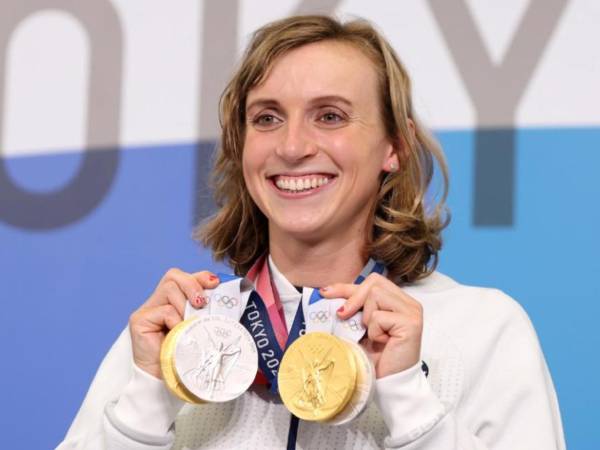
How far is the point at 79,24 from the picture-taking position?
2.45 meters

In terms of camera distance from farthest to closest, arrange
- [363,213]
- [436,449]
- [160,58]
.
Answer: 1. [160,58]
2. [363,213]
3. [436,449]

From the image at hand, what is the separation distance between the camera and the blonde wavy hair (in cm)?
168

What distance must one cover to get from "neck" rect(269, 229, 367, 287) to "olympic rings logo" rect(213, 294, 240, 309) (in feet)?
0.51

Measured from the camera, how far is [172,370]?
1.45 m

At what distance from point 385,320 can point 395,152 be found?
14.8 inches

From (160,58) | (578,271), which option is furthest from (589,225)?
(160,58)

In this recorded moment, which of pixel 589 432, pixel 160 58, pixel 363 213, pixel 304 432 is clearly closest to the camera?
pixel 304 432

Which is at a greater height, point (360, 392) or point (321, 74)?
point (321, 74)

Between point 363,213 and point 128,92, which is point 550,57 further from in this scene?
point 128,92

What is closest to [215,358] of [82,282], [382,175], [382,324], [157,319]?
[157,319]

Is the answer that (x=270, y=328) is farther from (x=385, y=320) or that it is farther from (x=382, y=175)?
(x=382, y=175)

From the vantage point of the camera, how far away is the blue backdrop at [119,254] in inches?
83.4

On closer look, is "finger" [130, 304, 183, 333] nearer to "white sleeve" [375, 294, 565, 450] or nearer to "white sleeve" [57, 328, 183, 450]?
"white sleeve" [57, 328, 183, 450]

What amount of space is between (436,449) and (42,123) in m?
1.36
